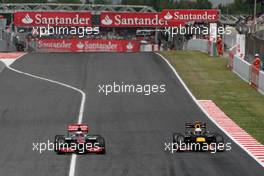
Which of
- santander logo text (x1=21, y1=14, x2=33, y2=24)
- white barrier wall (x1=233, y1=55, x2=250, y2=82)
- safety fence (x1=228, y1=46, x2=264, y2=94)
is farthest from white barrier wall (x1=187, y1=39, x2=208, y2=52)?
santander logo text (x1=21, y1=14, x2=33, y2=24)

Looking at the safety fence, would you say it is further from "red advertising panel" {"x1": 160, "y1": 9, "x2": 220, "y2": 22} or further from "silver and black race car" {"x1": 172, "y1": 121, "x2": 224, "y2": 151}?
"red advertising panel" {"x1": 160, "y1": 9, "x2": 220, "y2": 22}

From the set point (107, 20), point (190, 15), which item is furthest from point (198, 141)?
point (107, 20)

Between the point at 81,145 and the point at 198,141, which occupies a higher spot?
the point at 81,145

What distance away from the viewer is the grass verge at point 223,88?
30.4 m

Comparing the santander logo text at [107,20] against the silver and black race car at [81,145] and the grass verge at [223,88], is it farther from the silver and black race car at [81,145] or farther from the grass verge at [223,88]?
the silver and black race car at [81,145]

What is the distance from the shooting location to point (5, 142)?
24719 mm

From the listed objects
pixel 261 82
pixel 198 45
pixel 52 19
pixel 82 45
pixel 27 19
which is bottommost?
pixel 82 45

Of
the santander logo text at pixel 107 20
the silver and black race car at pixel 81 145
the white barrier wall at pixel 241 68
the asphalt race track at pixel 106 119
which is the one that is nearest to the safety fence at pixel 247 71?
the white barrier wall at pixel 241 68

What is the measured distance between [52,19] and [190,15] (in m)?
12.6

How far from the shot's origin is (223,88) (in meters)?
40.1

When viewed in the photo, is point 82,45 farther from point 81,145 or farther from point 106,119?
point 81,145

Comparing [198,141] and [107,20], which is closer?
[198,141]

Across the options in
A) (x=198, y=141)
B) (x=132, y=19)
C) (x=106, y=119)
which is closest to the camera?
(x=198, y=141)

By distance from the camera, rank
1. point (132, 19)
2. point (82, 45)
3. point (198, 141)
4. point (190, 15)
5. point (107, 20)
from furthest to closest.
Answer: point (82, 45)
point (107, 20)
point (132, 19)
point (190, 15)
point (198, 141)
